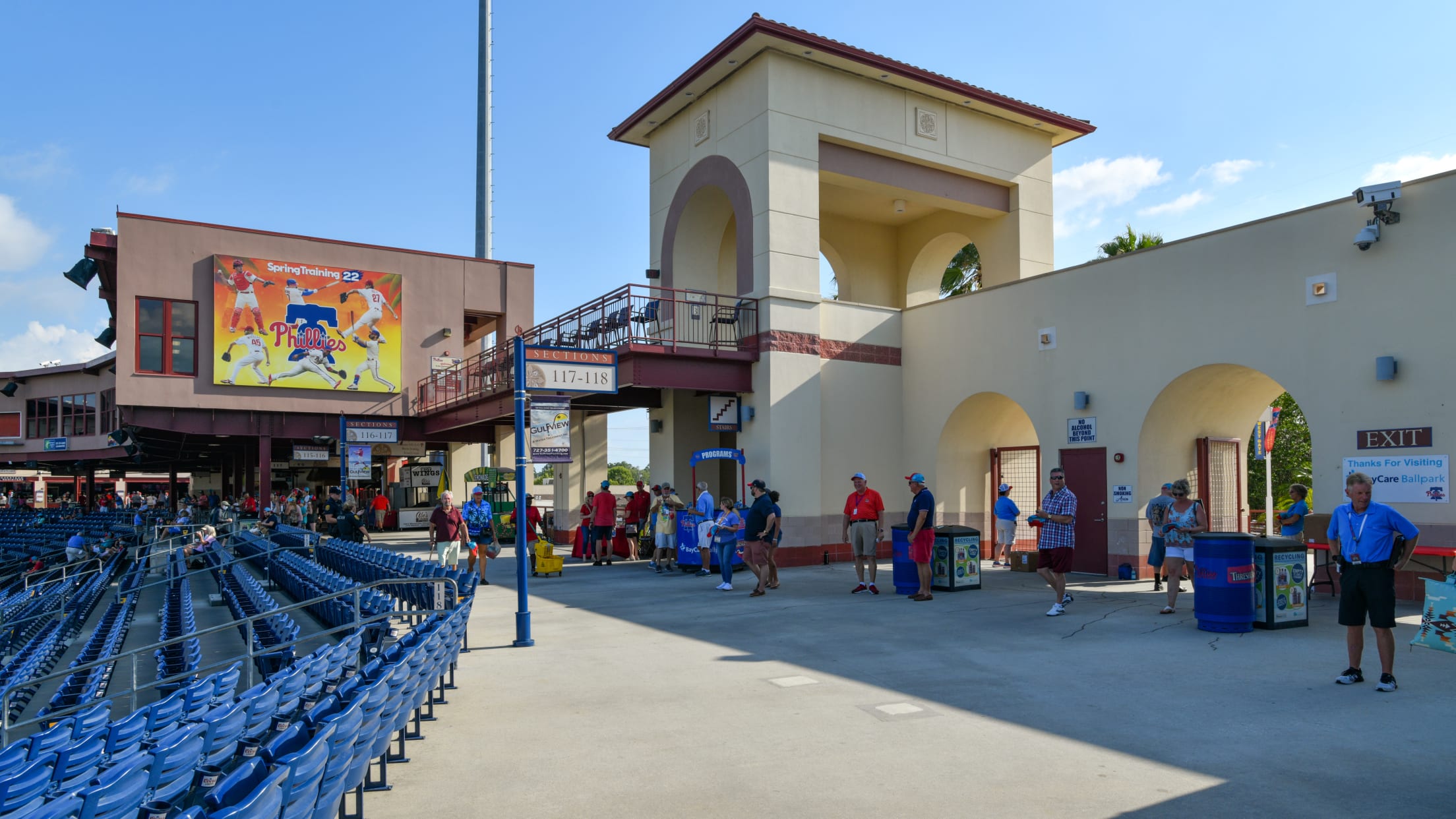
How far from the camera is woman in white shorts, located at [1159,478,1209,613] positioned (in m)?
11.3

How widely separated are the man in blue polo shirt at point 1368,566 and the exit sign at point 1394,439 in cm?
551

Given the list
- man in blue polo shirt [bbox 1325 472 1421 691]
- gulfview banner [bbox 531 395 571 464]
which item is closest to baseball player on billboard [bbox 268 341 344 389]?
gulfview banner [bbox 531 395 571 464]

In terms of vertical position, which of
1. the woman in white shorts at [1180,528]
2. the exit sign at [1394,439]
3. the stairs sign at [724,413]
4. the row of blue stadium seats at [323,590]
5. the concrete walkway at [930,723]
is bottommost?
the concrete walkway at [930,723]

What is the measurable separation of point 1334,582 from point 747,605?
26.7ft

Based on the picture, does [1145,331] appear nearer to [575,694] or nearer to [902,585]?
[902,585]

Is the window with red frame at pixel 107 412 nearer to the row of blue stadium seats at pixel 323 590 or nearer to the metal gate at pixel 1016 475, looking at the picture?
the row of blue stadium seats at pixel 323 590

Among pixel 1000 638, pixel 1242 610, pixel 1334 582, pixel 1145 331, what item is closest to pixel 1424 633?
pixel 1242 610

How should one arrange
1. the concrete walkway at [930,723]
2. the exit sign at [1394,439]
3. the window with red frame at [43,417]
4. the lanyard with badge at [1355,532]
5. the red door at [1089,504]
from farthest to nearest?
the window with red frame at [43,417], the red door at [1089,504], the exit sign at [1394,439], the lanyard with badge at [1355,532], the concrete walkway at [930,723]

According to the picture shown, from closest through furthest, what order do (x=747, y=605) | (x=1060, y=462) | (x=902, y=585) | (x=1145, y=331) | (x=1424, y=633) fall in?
1. (x=1424, y=633)
2. (x=747, y=605)
3. (x=902, y=585)
4. (x=1145, y=331)
5. (x=1060, y=462)

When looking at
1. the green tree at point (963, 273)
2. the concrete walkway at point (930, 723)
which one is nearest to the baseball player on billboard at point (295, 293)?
the green tree at point (963, 273)

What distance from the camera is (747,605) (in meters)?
12.7

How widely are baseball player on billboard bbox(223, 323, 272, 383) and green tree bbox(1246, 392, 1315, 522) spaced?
103ft

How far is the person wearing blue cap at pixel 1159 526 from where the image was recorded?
40.8ft

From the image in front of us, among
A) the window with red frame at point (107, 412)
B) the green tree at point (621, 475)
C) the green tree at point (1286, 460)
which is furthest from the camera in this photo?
the green tree at point (621, 475)
